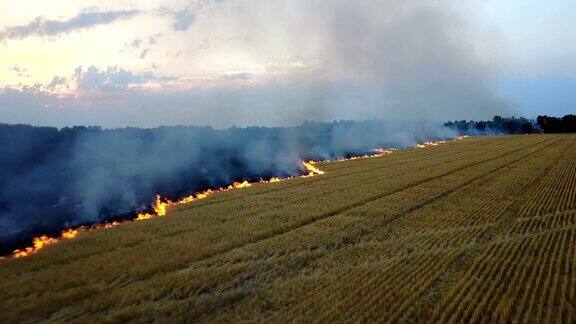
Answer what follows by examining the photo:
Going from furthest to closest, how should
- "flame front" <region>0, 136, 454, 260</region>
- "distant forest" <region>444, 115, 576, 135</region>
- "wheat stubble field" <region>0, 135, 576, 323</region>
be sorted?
"distant forest" <region>444, 115, 576, 135</region> → "flame front" <region>0, 136, 454, 260</region> → "wheat stubble field" <region>0, 135, 576, 323</region>

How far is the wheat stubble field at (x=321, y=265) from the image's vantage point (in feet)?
40.0

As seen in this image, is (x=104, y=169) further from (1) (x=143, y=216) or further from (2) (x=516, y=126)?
(2) (x=516, y=126)

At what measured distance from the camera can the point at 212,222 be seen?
2378cm

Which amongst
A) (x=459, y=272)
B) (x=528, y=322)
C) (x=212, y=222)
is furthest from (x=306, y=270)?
(x=212, y=222)

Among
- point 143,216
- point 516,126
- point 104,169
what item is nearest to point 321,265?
point 143,216

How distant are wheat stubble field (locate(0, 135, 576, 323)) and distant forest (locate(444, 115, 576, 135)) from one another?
424 ft

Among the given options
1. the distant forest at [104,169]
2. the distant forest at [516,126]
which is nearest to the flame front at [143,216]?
the distant forest at [104,169]

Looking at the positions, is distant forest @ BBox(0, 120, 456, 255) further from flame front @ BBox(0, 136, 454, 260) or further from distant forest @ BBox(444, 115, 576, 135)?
distant forest @ BBox(444, 115, 576, 135)

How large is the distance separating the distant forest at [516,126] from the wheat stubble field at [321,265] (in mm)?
129284

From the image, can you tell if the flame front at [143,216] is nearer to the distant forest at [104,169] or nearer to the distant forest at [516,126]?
the distant forest at [104,169]

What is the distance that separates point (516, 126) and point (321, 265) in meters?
167

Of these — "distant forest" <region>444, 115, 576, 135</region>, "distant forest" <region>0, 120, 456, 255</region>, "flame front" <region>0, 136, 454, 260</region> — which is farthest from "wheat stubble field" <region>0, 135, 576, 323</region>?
"distant forest" <region>444, 115, 576, 135</region>

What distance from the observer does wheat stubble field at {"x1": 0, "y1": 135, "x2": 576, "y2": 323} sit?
12.2 meters

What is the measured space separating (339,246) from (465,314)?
7284mm
